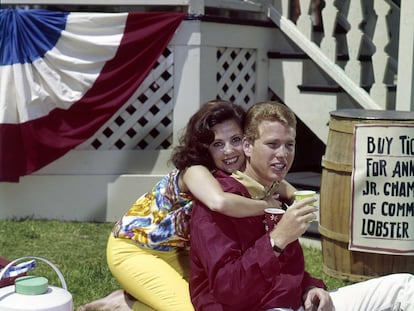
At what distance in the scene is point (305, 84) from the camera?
22.0ft

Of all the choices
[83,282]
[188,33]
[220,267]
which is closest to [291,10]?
[188,33]

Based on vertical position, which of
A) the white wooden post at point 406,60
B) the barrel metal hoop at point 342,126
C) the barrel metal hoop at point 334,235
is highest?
the white wooden post at point 406,60

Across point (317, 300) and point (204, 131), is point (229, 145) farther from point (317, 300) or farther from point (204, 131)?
point (317, 300)

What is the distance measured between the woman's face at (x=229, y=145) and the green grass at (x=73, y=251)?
164 centimetres

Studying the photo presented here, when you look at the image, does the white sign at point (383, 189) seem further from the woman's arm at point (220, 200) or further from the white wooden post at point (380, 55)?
the woman's arm at point (220, 200)

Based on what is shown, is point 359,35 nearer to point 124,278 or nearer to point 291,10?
point 291,10

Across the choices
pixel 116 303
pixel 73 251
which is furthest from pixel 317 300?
pixel 73 251

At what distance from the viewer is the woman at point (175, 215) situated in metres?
2.91

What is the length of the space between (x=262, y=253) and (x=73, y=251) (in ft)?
10.5

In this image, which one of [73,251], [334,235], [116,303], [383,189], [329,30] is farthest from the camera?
[329,30]

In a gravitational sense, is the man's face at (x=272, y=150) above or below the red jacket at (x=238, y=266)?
above

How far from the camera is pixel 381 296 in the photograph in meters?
2.77

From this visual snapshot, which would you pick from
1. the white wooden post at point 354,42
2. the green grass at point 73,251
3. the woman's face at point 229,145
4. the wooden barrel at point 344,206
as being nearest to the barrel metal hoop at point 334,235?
the wooden barrel at point 344,206

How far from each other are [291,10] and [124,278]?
4.37m
